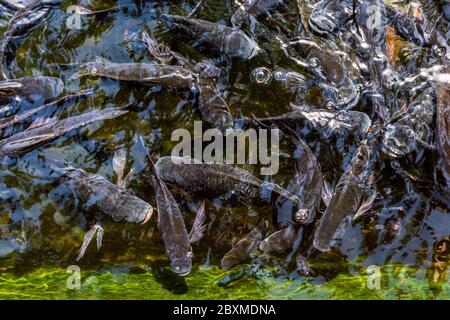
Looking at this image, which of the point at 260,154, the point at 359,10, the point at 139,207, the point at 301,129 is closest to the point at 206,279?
the point at 139,207

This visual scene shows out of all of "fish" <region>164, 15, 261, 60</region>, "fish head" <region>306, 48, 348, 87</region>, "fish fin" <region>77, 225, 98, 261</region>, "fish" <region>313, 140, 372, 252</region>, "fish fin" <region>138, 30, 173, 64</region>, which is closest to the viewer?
"fish" <region>313, 140, 372, 252</region>

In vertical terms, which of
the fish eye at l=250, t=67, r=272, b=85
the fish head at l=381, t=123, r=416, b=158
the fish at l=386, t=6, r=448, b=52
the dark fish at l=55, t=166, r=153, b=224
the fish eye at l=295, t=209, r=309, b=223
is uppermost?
the fish at l=386, t=6, r=448, b=52

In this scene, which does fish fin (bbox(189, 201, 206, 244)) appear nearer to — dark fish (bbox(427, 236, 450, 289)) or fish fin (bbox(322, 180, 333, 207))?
fish fin (bbox(322, 180, 333, 207))

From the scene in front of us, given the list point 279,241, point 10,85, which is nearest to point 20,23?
point 10,85

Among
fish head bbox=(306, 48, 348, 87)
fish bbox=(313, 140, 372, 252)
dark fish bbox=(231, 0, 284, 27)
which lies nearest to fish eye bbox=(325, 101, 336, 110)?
fish head bbox=(306, 48, 348, 87)

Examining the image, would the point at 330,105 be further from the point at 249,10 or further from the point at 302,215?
the point at 249,10

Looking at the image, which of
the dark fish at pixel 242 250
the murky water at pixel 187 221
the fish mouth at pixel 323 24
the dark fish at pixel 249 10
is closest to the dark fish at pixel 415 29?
the murky water at pixel 187 221
